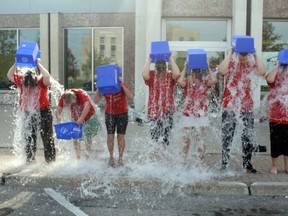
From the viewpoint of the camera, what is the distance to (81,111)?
647cm

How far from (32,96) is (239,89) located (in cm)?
318

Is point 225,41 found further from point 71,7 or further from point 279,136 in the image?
point 279,136

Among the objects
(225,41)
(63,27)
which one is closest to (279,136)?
(225,41)

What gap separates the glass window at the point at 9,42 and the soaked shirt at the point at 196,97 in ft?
37.5

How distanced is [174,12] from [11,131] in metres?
6.04

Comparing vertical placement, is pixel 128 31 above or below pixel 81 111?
above

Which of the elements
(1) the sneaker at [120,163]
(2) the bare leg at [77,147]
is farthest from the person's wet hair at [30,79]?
(1) the sneaker at [120,163]

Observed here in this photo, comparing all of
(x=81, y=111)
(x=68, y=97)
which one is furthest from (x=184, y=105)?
(x=68, y=97)

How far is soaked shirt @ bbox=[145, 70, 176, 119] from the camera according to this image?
6078 millimetres

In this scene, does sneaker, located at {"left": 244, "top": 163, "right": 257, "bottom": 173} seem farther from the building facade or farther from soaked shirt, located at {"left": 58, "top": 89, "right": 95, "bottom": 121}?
the building facade

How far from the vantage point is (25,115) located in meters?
6.49

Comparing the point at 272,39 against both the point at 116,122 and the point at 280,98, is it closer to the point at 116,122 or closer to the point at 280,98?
the point at 280,98

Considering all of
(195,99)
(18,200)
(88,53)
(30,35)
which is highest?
(30,35)

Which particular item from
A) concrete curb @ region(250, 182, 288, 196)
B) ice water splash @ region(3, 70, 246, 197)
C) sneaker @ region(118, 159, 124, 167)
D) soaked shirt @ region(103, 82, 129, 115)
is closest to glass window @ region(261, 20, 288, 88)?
ice water splash @ region(3, 70, 246, 197)
